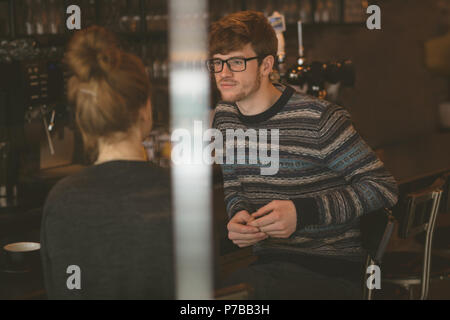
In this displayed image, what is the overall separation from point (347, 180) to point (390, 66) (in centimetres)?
561

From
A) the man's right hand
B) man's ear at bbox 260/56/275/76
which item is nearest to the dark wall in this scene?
man's ear at bbox 260/56/275/76

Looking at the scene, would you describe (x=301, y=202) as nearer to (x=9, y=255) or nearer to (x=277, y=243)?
(x=277, y=243)

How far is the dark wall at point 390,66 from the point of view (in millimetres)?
6707

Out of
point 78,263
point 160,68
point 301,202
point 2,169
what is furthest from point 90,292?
point 160,68

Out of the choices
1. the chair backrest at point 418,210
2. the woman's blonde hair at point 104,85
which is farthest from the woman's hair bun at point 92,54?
the chair backrest at point 418,210

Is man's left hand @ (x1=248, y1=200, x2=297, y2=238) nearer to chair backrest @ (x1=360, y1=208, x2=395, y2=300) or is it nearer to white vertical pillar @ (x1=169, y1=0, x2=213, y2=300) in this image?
chair backrest @ (x1=360, y1=208, x2=395, y2=300)

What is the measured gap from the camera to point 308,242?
2.37 metres

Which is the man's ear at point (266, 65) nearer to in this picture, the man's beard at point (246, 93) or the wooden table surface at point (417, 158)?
the man's beard at point (246, 93)

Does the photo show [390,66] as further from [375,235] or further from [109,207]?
[109,207]

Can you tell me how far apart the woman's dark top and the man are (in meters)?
0.60

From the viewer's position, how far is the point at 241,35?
2.41 m

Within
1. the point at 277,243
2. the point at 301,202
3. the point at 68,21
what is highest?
the point at 68,21

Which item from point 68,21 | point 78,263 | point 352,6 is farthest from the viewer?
point 352,6

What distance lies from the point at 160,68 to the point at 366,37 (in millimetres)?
3290
